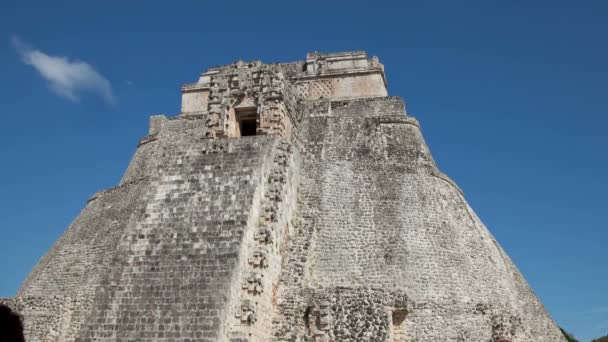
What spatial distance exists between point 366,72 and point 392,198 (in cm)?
583

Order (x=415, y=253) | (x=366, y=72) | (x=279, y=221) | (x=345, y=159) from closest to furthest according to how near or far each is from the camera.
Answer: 1. (x=279, y=221)
2. (x=415, y=253)
3. (x=345, y=159)
4. (x=366, y=72)

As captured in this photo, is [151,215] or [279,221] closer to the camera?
[151,215]

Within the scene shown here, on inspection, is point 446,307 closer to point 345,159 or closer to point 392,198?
point 392,198

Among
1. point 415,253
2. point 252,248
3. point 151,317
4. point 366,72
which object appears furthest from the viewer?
point 366,72

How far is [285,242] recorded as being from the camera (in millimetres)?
13367

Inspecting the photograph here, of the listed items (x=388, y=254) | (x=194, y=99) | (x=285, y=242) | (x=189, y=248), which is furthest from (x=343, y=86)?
(x=189, y=248)

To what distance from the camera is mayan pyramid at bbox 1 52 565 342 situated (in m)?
10.7

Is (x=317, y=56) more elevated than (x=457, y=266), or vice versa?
(x=317, y=56)

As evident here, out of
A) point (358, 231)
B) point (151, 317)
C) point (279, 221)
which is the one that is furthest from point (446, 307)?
point (151, 317)

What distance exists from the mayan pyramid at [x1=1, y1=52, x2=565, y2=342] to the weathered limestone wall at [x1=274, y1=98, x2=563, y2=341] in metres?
0.04

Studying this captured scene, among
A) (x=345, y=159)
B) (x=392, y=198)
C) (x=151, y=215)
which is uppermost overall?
(x=345, y=159)

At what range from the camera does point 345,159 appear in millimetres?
16031

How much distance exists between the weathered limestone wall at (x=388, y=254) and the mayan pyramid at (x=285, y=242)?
0.04 m

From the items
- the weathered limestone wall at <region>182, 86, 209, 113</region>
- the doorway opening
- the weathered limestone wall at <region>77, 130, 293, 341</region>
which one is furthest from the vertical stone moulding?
the weathered limestone wall at <region>182, 86, 209, 113</region>
